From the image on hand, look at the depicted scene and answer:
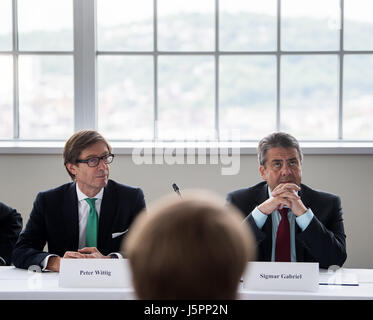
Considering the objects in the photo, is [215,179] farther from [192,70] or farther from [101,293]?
[101,293]

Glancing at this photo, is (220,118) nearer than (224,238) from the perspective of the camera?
No

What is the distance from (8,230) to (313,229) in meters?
1.49

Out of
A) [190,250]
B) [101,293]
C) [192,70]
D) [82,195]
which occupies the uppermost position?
[192,70]

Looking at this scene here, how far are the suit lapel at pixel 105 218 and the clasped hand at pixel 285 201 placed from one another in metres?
0.70

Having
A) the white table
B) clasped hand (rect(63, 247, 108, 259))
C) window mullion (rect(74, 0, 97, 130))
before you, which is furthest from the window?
the white table

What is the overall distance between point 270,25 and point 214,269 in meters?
3.80

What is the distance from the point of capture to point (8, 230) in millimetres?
2990

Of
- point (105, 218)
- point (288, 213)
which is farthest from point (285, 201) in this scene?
point (105, 218)

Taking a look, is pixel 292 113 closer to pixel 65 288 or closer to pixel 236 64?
pixel 236 64

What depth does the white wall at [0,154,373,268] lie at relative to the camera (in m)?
4.06

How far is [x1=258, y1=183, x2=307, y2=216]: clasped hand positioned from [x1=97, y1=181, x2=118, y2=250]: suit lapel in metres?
0.70

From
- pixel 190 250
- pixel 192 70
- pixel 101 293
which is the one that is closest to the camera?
pixel 190 250
